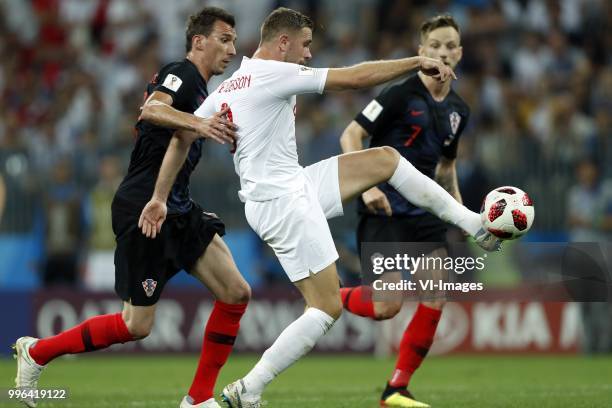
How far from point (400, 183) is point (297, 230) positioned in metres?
0.76

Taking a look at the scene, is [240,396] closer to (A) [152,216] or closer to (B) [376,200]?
(A) [152,216]

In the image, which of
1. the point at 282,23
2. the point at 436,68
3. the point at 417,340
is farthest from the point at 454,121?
the point at 282,23

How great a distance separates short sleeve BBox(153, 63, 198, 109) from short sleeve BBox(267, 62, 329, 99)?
0.69 m

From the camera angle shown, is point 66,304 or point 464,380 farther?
point 66,304

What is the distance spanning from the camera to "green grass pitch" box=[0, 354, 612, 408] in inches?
335

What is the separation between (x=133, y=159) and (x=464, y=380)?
4.49 m

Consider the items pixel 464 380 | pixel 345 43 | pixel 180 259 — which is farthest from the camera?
pixel 345 43

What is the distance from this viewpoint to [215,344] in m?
7.65

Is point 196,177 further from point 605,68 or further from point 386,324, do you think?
point 605,68

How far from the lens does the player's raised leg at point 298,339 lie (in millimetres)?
6742

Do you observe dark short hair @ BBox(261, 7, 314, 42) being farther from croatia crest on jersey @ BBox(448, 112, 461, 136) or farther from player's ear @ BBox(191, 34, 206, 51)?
croatia crest on jersey @ BBox(448, 112, 461, 136)

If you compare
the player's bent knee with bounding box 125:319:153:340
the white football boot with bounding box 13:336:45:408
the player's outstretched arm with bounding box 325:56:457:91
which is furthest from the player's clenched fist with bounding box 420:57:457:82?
the white football boot with bounding box 13:336:45:408

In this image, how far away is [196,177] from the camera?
14.5 m

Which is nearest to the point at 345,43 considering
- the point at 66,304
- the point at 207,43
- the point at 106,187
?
the point at 106,187
